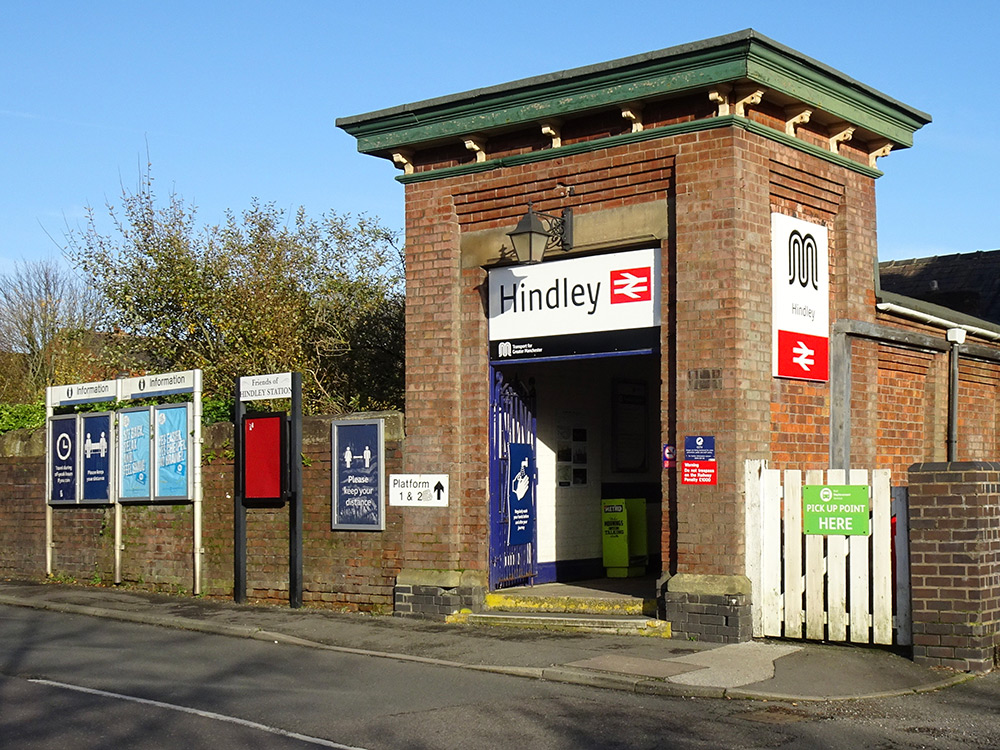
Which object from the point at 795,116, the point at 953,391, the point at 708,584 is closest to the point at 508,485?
the point at 708,584

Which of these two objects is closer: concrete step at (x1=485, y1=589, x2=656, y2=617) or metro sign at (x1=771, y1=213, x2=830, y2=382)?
metro sign at (x1=771, y1=213, x2=830, y2=382)

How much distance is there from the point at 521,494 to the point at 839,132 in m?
5.90

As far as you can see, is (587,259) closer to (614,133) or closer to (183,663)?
(614,133)

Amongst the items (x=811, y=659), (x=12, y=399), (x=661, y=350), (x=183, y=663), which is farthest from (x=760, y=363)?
(x=12, y=399)

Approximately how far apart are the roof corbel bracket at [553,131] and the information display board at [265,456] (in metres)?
5.13

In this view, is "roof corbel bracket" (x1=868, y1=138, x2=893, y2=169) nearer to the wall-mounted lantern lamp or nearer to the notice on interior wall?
the wall-mounted lantern lamp

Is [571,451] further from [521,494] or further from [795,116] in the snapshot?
[795,116]

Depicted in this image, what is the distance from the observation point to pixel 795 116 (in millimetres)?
13000

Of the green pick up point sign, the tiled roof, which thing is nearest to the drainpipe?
the green pick up point sign

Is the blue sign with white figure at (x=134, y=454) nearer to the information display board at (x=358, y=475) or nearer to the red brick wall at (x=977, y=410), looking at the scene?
the information display board at (x=358, y=475)

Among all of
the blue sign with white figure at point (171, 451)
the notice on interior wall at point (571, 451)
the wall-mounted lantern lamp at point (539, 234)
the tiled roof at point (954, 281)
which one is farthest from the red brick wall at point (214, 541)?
the tiled roof at point (954, 281)

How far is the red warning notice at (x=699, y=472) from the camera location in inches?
479

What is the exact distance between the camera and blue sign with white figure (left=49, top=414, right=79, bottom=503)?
18.9 meters

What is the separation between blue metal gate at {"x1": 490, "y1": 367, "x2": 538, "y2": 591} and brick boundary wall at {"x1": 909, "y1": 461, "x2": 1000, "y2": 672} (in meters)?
5.36
